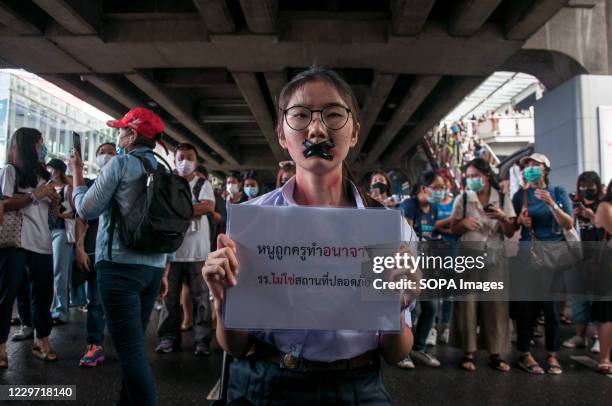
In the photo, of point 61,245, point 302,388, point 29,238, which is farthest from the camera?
point 61,245

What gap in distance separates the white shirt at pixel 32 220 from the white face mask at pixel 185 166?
1.27m

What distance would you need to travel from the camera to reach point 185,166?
175 inches

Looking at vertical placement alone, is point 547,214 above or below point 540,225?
above

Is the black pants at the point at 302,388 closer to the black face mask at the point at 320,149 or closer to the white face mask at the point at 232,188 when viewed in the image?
the black face mask at the point at 320,149

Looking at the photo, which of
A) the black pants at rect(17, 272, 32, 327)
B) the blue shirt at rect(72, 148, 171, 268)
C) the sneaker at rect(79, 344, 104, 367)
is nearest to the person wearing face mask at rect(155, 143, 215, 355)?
the sneaker at rect(79, 344, 104, 367)

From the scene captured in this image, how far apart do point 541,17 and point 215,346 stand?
7.29 metres

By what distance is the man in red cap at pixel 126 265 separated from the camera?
233cm

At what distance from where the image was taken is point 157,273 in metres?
2.68

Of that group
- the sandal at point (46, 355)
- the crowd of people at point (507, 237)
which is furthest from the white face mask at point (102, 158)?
the crowd of people at point (507, 237)

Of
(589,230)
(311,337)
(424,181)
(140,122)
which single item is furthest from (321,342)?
(589,230)

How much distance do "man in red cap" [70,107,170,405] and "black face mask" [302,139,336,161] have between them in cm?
165

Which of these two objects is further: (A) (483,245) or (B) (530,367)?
(A) (483,245)

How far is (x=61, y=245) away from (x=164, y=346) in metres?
2.34

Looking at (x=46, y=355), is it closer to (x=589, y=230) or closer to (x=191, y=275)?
(x=191, y=275)
